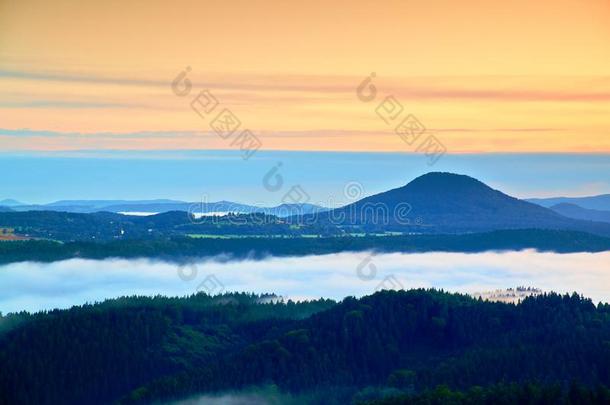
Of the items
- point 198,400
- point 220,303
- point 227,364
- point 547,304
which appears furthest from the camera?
point 220,303

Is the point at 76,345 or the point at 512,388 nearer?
the point at 512,388

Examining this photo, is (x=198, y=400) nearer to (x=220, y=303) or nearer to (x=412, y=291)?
(x=412, y=291)

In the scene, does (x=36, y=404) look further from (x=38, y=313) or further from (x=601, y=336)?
(x=601, y=336)

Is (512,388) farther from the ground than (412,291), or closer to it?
closer to it

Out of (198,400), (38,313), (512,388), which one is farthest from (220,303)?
(512,388)

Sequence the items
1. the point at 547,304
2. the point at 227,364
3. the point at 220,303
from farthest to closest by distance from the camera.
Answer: the point at 220,303, the point at 547,304, the point at 227,364

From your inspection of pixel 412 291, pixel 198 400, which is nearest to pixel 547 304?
pixel 412 291
